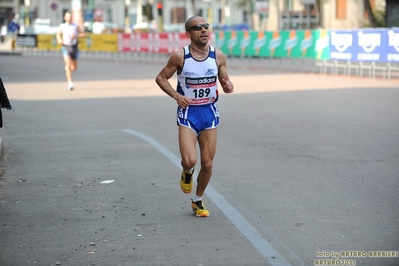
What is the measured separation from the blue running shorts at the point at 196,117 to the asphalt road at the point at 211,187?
29.8 inches

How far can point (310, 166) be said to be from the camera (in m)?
10.6

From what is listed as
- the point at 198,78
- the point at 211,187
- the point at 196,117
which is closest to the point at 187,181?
the point at 196,117

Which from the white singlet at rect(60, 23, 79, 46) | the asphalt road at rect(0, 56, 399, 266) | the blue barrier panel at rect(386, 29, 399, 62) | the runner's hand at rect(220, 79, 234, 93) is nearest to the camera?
the asphalt road at rect(0, 56, 399, 266)

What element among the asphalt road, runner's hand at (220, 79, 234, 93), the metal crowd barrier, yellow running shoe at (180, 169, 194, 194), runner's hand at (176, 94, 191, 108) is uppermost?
runner's hand at (220, 79, 234, 93)

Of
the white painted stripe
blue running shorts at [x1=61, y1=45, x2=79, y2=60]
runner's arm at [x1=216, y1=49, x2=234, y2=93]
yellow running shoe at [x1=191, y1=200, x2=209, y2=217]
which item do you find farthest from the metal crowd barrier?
yellow running shoe at [x1=191, y1=200, x2=209, y2=217]

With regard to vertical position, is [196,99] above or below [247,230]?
above

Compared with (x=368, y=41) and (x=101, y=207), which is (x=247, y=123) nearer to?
(x=101, y=207)

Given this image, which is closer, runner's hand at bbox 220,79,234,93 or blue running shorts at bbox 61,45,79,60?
runner's hand at bbox 220,79,234,93

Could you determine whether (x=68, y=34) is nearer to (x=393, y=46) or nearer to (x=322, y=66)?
(x=393, y=46)

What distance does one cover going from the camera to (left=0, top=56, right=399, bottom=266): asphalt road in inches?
263

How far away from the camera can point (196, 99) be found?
7.98 meters

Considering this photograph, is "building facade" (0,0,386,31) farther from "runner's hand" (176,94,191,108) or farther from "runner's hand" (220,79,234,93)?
"runner's hand" (176,94,191,108)

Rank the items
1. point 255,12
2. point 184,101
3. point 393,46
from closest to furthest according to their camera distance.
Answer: point 184,101
point 393,46
point 255,12

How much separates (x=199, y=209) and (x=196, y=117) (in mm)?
778
